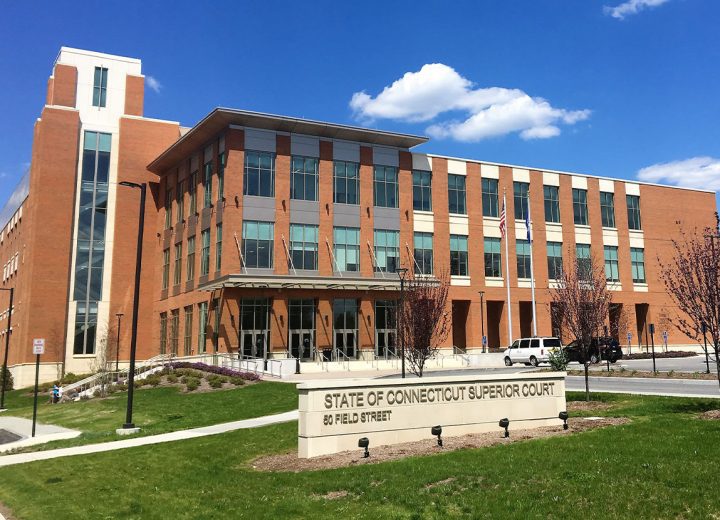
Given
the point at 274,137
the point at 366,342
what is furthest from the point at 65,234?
the point at 366,342

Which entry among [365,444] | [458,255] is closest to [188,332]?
[458,255]

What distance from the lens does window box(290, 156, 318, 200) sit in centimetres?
5009

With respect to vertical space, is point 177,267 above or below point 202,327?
above

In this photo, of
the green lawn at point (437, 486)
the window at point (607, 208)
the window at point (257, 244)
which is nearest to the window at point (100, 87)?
the window at point (257, 244)

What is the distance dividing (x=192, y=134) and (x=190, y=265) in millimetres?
11056

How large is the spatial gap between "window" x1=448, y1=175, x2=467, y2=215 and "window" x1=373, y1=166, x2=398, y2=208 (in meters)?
5.68

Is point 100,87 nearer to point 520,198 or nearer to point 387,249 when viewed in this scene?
point 387,249

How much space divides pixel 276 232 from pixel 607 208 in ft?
115

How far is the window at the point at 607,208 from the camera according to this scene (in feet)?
209

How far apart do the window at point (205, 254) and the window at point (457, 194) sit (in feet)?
A: 70.0

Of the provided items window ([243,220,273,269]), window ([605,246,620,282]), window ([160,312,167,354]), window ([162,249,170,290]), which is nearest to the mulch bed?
window ([243,220,273,269])

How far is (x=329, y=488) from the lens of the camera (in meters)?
9.85

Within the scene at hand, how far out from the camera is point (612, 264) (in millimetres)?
62875

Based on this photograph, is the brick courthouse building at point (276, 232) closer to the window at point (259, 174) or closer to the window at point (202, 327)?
the window at point (259, 174)
